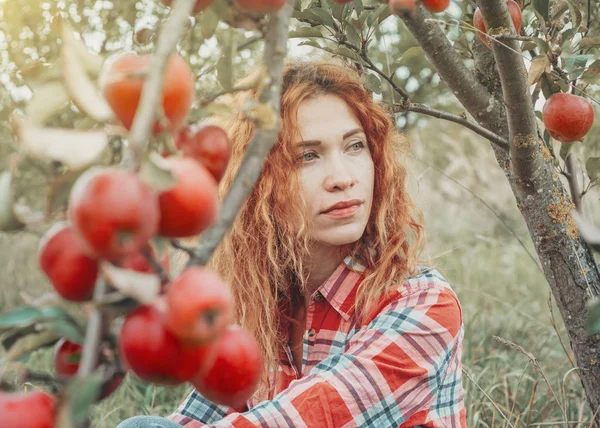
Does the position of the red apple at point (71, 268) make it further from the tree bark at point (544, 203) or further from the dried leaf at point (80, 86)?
the tree bark at point (544, 203)

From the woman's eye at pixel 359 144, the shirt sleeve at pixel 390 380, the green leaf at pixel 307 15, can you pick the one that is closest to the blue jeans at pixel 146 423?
the shirt sleeve at pixel 390 380

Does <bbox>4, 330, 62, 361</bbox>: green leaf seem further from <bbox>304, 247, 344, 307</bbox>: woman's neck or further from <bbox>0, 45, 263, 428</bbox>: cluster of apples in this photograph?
<bbox>304, 247, 344, 307</bbox>: woman's neck

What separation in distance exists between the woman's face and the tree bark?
375mm

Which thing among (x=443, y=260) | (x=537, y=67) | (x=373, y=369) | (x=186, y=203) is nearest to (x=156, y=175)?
(x=186, y=203)

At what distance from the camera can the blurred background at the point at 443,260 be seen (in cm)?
191

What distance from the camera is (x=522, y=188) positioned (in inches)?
53.2

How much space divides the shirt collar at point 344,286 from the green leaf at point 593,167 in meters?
0.62

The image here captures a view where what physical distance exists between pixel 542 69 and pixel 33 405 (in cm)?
96

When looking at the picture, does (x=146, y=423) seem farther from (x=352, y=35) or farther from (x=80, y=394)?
(x=80, y=394)

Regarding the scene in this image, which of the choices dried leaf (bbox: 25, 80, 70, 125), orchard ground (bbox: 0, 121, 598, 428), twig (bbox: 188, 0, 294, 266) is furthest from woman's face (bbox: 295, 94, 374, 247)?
dried leaf (bbox: 25, 80, 70, 125)

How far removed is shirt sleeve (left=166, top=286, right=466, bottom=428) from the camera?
124 centimetres

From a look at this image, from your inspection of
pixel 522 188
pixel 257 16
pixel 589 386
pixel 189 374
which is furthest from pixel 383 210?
pixel 189 374

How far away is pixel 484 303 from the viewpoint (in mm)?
3359

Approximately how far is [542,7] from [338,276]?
869 millimetres
